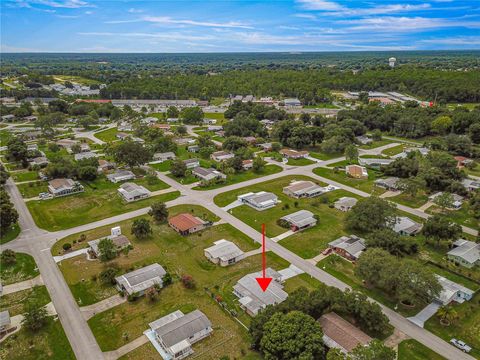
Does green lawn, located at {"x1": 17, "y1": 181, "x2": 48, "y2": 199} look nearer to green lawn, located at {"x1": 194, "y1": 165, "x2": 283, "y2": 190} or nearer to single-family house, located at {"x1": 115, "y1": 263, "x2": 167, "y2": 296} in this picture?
green lawn, located at {"x1": 194, "y1": 165, "x2": 283, "y2": 190}

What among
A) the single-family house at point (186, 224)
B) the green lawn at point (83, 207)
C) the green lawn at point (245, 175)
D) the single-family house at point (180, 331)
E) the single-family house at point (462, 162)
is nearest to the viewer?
the single-family house at point (180, 331)

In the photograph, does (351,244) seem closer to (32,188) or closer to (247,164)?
(247,164)

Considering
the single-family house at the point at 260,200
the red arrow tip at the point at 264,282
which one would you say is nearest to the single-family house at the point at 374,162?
the single-family house at the point at 260,200

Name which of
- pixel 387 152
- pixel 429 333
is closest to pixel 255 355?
pixel 429 333

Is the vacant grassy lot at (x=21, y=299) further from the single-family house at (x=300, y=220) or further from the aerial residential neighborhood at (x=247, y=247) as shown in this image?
the single-family house at (x=300, y=220)

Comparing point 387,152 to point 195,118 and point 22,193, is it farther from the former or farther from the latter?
point 22,193

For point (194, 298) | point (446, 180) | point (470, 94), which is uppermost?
point (470, 94)

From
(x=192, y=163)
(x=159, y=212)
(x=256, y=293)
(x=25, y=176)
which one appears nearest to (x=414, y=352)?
(x=256, y=293)

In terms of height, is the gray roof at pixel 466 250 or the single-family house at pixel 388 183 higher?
the single-family house at pixel 388 183
